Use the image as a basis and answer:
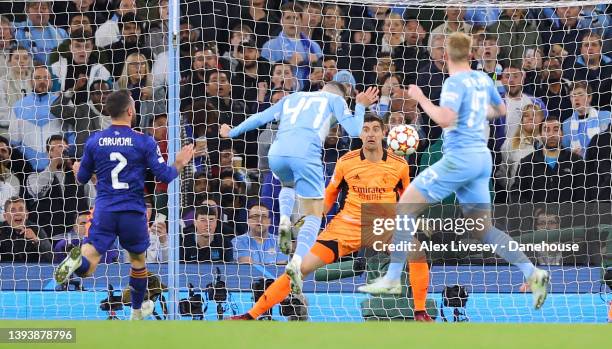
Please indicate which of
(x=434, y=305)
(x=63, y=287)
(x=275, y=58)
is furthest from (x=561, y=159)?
(x=63, y=287)

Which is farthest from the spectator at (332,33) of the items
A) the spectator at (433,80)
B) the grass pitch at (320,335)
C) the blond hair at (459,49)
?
the grass pitch at (320,335)

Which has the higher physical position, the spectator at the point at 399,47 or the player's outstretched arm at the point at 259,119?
the spectator at the point at 399,47

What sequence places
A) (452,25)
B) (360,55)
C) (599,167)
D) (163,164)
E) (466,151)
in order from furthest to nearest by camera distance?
(452,25)
(360,55)
(599,167)
(466,151)
(163,164)

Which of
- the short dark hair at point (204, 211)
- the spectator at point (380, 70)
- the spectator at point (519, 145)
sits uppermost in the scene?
the spectator at point (380, 70)

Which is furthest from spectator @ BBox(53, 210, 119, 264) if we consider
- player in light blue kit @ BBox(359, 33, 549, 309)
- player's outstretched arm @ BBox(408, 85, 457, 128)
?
player's outstretched arm @ BBox(408, 85, 457, 128)

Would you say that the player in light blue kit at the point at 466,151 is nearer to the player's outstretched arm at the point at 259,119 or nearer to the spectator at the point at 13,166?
the player's outstretched arm at the point at 259,119

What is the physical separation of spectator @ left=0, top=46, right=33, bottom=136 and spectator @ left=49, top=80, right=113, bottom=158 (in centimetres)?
36

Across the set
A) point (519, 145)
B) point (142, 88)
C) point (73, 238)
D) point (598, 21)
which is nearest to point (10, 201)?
point (73, 238)

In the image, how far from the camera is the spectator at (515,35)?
11.0 metres

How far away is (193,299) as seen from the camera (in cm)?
965

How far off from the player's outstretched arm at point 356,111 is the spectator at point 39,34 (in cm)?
295

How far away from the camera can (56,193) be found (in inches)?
413

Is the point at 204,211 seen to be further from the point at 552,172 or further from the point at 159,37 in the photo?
the point at 552,172

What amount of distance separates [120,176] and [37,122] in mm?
2262
